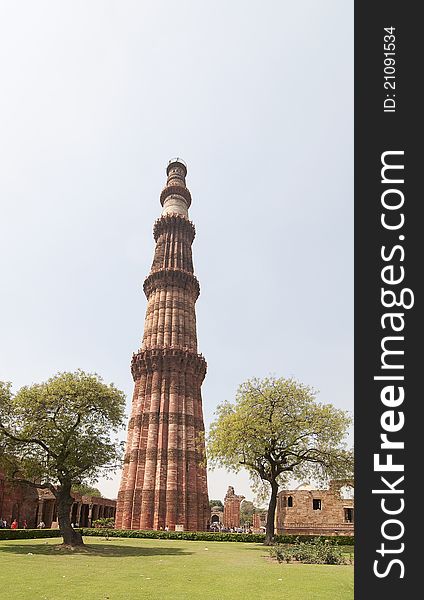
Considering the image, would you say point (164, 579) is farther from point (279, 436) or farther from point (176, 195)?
point (176, 195)

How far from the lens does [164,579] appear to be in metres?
14.3

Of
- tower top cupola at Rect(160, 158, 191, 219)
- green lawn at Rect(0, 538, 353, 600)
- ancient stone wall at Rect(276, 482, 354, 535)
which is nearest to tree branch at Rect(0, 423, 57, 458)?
green lawn at Rect(0, 538, 353, 600)

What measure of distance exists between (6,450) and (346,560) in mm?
18339

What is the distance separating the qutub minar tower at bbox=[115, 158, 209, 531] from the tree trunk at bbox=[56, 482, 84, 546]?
15052mm

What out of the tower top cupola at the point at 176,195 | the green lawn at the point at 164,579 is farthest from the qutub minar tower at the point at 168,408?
the green lawn at the point at 164,579

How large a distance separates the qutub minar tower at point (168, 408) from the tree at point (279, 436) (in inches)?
345

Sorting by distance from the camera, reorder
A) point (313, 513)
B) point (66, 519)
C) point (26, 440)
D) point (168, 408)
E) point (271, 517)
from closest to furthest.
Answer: point (66, 519), point (26, 440), point (271, 517), point (313, 513), point (168, 408)

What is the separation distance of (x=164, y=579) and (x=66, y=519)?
1373cm

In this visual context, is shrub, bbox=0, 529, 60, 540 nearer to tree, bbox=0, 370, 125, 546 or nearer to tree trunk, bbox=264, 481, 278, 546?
tree, bbox=0, 370, 125, 546

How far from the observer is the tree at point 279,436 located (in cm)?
3125

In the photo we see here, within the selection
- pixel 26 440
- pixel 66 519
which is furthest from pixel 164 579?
pixel 26 440

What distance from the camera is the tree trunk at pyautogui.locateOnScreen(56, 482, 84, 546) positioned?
25172 mm

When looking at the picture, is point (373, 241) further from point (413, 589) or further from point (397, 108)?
point (413, 589)

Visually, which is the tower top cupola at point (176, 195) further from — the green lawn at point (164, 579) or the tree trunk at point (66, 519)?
the green lawn at point (164, 579)
